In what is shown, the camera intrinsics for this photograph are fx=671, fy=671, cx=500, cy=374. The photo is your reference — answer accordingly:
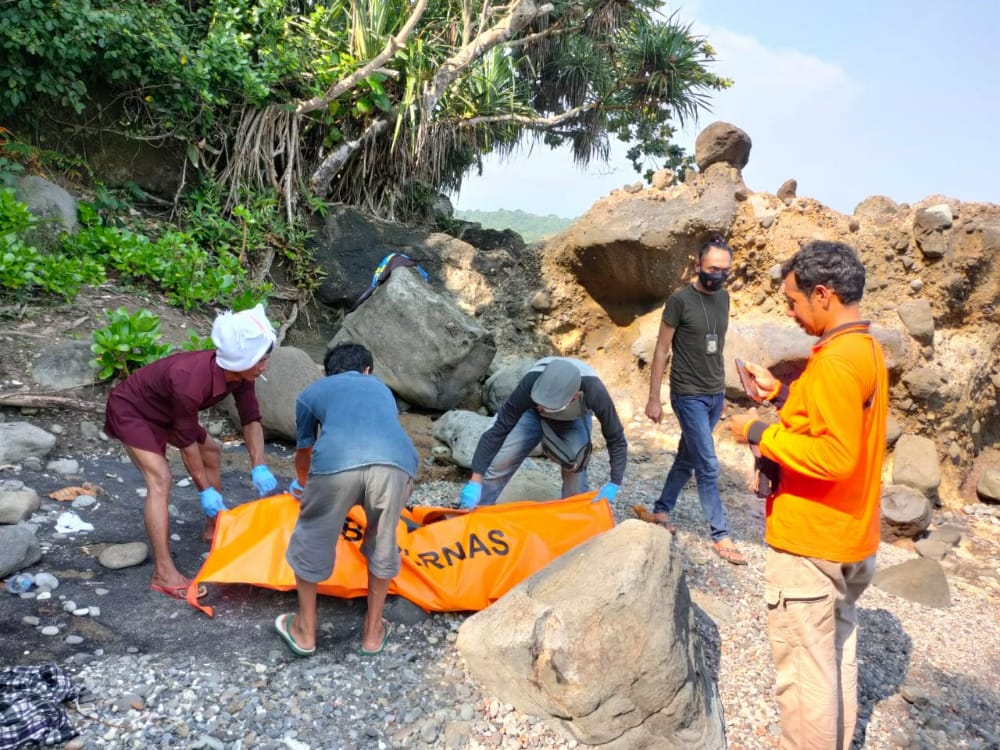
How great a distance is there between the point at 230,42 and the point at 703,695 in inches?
278

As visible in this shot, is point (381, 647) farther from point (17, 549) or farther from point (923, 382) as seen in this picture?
point (923, 382)

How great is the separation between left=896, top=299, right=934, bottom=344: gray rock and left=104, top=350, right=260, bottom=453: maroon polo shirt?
258 inches

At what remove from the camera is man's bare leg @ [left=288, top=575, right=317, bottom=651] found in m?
2.59

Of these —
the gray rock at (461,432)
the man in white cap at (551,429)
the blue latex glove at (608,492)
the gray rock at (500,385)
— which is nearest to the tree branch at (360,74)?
the gray rock at (500,385)

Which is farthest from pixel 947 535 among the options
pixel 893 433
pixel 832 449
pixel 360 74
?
pixel 360 74

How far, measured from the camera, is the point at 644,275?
7.57m

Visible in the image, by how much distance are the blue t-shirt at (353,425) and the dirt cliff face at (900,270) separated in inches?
198

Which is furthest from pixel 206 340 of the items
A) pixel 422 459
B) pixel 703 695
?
pixel 703 695

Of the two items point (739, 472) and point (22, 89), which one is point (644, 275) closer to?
point (739, 472)

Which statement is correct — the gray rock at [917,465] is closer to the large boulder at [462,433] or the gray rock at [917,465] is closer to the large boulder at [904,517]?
the large boulder at [904,517]

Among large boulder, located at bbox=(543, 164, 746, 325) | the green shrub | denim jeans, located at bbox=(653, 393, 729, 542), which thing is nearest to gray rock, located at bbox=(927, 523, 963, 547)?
denim jeans, located at bbox=(653, 393, 729, 542)

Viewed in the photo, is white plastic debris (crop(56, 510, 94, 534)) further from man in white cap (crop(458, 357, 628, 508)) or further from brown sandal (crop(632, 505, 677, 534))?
brown sandal (crop(632, 505, 677, 534))

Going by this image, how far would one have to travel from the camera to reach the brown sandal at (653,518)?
4238mm

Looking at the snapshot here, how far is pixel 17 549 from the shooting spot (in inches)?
111
